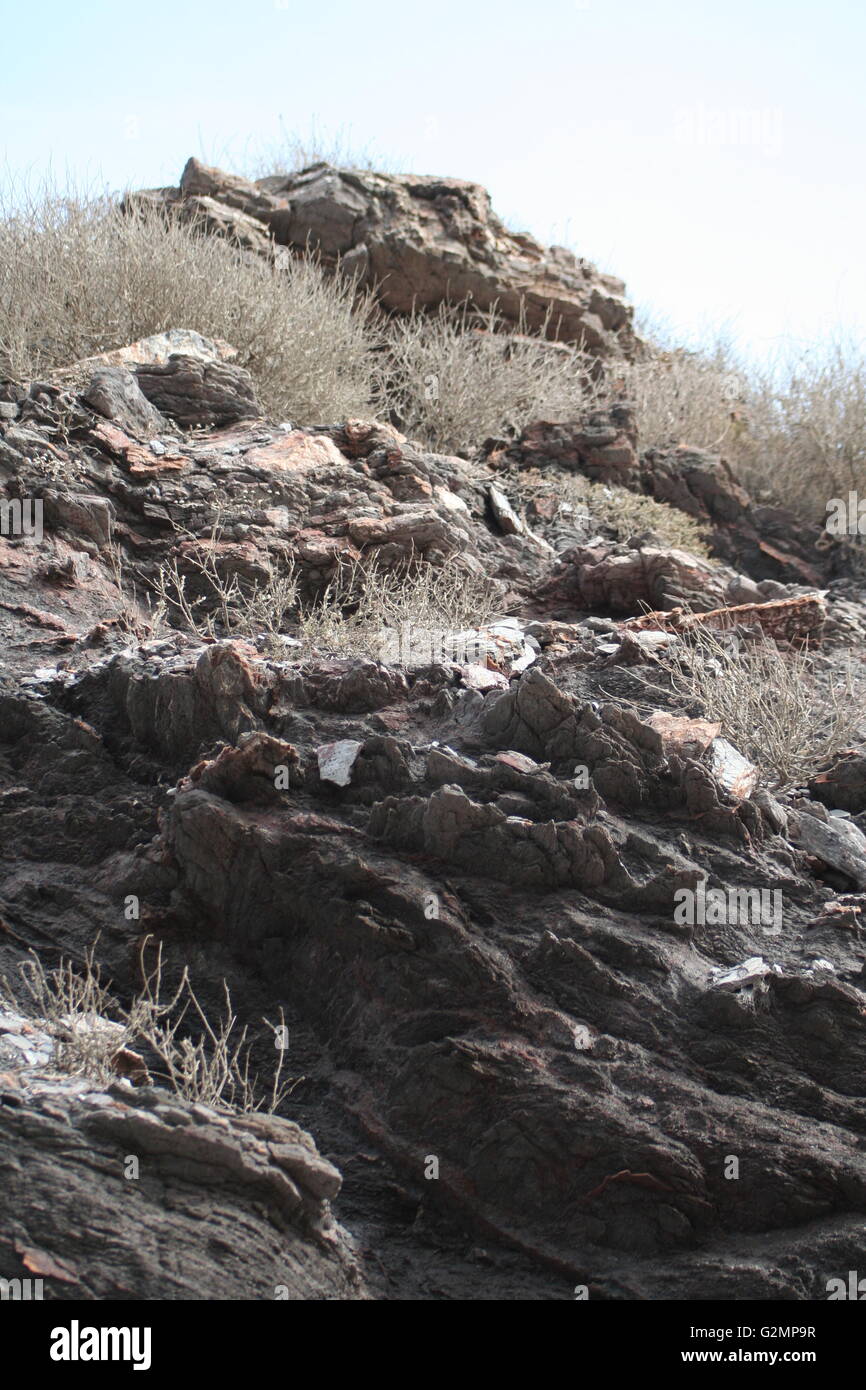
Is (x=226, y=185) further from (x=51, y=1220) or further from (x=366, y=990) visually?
(x=51, y=1220)

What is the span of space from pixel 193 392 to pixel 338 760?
4424 mm

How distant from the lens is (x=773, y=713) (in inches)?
201

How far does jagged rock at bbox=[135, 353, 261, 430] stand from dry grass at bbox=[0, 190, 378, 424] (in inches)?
27.1

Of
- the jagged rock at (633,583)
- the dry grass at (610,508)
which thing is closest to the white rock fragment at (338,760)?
the jagged rock at (633,583)

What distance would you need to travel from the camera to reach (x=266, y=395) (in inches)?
346

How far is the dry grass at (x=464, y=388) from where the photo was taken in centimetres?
1010

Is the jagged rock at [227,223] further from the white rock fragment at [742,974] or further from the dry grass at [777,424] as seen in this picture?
the white rock fragment at [742,974]

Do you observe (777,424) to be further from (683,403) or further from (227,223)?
(227,223)

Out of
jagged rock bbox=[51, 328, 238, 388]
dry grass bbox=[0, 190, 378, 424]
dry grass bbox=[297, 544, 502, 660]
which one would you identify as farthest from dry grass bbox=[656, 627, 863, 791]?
dry grass bbox=[0, 190, 378, 424]

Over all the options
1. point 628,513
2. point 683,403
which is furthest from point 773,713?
point 683,403

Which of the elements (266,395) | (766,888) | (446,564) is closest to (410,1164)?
(766,888)

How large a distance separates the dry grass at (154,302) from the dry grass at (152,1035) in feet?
17.0

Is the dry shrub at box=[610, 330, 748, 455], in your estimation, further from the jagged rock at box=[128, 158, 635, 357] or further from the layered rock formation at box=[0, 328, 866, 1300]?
the layered rock formation at box=[0, 328, 866, 1300]
